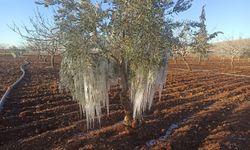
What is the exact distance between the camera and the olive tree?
1012 centimetres

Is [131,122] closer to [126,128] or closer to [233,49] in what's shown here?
[126,128]

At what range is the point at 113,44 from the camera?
34.6 feet

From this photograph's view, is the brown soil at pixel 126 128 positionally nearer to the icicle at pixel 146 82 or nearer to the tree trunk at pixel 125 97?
the tree trunk at pixel 125 97

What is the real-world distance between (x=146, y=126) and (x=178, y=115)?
240 centimetres

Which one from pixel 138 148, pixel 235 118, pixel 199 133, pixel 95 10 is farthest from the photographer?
pixel 235 118

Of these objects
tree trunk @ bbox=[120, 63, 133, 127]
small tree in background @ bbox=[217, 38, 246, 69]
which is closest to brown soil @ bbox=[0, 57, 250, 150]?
tree trunk @ bbox=[120, 63, 133, 127]

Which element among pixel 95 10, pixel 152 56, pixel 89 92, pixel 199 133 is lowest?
pixel 199 133

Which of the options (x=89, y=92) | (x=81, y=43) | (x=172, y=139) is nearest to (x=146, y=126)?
(x=172, y=139)

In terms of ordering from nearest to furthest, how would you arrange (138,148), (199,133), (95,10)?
(138,148) < (95,10) < (199,133)

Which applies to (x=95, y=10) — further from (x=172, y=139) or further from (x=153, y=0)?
(x=172, y=139)

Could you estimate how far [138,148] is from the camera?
9766 mm

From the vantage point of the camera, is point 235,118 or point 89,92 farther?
point 235,118

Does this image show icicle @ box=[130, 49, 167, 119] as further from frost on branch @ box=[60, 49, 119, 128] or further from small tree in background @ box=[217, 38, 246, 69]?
small tree in background @ box=[217, 38, 246, 69]

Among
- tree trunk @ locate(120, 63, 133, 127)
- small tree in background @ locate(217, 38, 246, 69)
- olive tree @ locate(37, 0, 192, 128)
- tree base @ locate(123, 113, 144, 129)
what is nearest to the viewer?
olive tree @ locate(37, 0, 192, 128)
